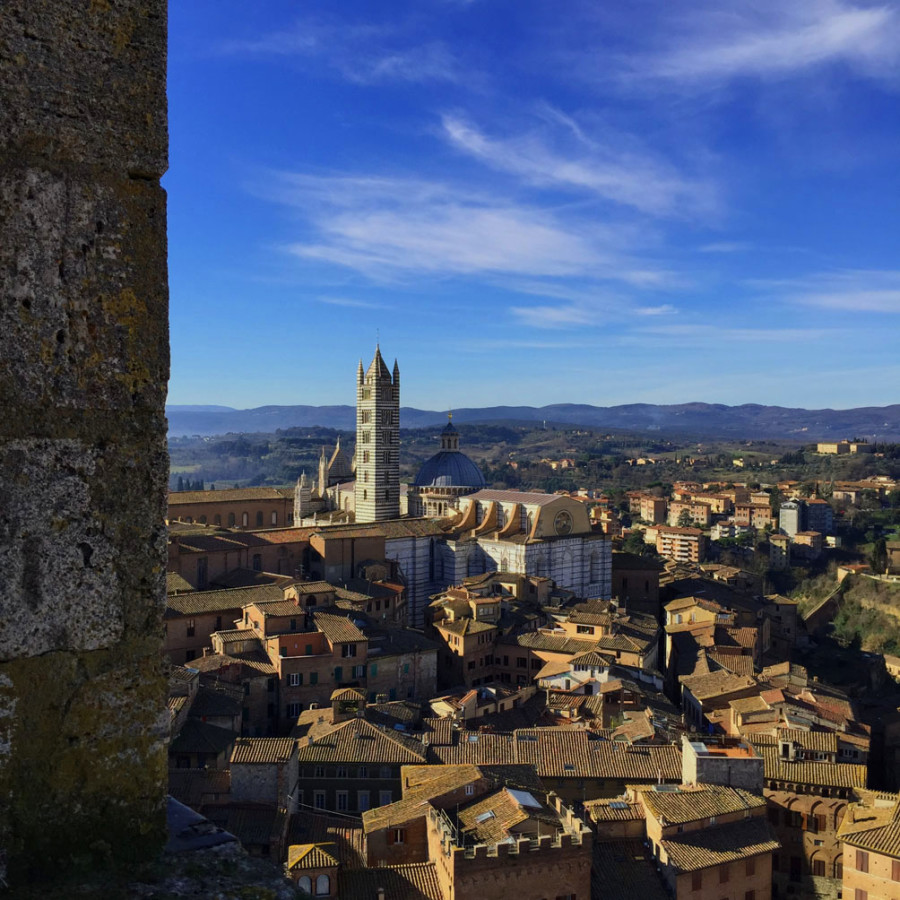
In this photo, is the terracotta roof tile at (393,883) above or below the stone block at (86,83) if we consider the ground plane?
below

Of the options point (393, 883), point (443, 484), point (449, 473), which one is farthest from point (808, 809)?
point (449, 473)

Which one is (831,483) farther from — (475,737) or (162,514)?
(162,514)

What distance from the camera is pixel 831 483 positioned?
117 metres

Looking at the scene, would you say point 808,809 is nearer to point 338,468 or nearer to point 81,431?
point 81,431

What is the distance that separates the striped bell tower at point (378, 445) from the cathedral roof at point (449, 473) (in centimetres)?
401

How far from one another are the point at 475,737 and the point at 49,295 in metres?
23.9

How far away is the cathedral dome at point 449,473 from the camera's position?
59.1m

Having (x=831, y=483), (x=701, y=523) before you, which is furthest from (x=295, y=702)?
(x=831, y=483)

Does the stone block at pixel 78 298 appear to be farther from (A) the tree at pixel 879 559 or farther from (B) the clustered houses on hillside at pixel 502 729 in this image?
(A) the tree at pixel 879 559

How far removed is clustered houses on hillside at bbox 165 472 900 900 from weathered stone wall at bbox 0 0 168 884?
1496 cm

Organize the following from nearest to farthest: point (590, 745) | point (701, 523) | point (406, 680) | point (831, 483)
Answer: point (590, 745) < point (406, 680) < point (701, 523) < point (831, 483)

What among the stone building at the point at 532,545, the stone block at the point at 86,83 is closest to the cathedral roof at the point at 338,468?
the stone building at the point at 532,545

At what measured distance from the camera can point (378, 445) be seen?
5453 centimetres

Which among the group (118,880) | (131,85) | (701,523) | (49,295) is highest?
(131,85)
